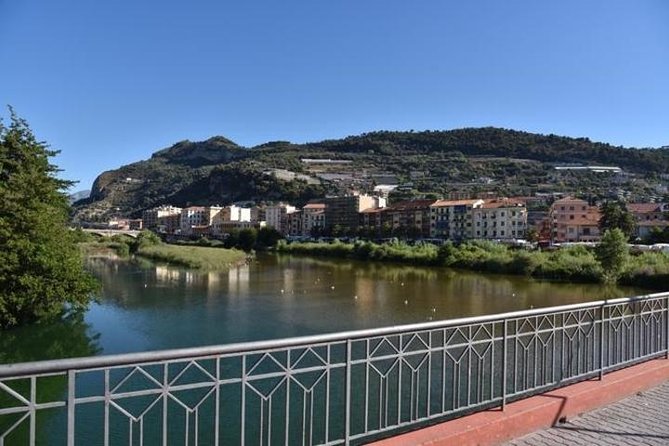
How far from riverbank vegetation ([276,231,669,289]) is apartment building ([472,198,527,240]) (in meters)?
24.9

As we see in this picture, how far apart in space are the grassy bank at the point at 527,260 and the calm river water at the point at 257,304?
7.97 ft

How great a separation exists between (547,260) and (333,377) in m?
40.4

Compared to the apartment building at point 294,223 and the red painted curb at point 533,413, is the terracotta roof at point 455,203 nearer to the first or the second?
the apartment building at point 294,223

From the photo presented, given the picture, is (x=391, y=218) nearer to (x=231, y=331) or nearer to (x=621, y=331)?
(x=231, y=331)

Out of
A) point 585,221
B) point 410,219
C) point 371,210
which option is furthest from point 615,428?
point 371,210

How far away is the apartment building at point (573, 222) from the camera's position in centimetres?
8188

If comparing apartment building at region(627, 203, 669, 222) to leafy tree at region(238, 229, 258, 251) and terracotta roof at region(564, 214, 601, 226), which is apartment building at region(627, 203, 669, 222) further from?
→ leafy tree at region(238, 229, 258, 251)

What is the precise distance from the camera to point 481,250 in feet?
194

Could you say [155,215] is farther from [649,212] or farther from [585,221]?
[649,212]

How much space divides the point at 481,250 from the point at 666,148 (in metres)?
172

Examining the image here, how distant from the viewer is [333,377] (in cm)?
1509

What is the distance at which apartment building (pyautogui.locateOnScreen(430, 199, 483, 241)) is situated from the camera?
93938 millimetres

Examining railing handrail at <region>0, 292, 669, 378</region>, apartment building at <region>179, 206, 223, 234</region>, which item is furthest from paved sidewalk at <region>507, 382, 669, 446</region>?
apartment building at <region>179, 206, 223, 234</region>

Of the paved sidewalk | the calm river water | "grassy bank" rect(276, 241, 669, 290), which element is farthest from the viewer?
"grassy bank" rect(276, 241, 669, 290)
